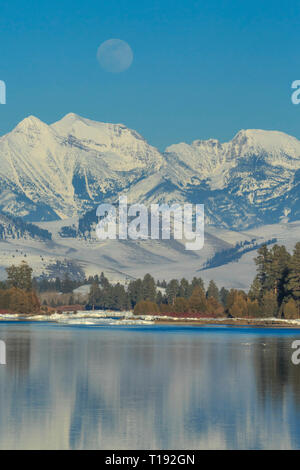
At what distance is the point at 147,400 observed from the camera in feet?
202

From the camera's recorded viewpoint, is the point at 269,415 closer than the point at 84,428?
No

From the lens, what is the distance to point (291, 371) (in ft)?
265

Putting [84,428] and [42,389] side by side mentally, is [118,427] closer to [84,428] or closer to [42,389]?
[84,428]

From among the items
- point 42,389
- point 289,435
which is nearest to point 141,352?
point 42,389

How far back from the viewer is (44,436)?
158 ft

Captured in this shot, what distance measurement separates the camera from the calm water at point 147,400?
47.9 meters

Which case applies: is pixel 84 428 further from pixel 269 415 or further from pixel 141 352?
pixel 141 352

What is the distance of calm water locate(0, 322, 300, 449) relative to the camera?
47.9 metres

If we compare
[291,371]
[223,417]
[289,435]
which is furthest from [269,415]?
→ [291,371]

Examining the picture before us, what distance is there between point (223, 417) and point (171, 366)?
103 feet
